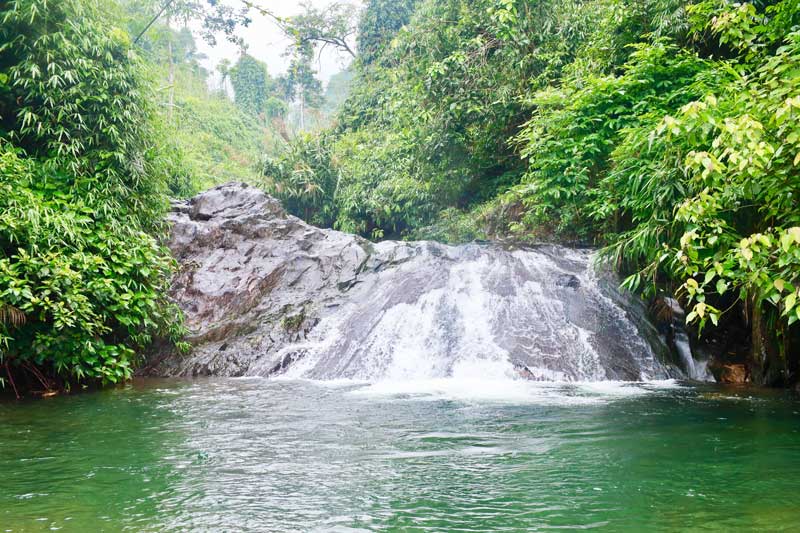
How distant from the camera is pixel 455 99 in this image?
44.6 feet

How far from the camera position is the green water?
10.0 ft

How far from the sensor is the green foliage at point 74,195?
22.1 feet

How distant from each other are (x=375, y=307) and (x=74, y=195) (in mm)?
4588

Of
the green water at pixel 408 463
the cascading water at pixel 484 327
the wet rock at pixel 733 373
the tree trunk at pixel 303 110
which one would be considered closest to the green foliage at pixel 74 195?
the green water at pixel 408 463

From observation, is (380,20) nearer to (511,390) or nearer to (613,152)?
(613,152)

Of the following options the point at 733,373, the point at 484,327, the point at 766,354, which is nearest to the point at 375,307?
the point at 484,327

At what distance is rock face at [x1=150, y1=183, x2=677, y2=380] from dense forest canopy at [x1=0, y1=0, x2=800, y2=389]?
0.93 meters

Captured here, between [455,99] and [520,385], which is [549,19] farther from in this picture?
[520,385]

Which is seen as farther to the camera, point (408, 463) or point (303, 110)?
point (303, 110)

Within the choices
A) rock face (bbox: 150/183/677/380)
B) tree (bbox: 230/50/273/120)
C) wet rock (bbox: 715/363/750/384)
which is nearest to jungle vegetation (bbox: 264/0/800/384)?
wet rock (bbox: 715/363/750/384)

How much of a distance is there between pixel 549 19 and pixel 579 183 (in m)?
4.86

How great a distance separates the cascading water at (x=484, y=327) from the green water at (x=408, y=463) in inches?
55.1

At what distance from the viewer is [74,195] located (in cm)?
779

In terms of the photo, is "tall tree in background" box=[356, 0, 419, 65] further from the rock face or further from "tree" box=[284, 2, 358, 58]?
the rock face
